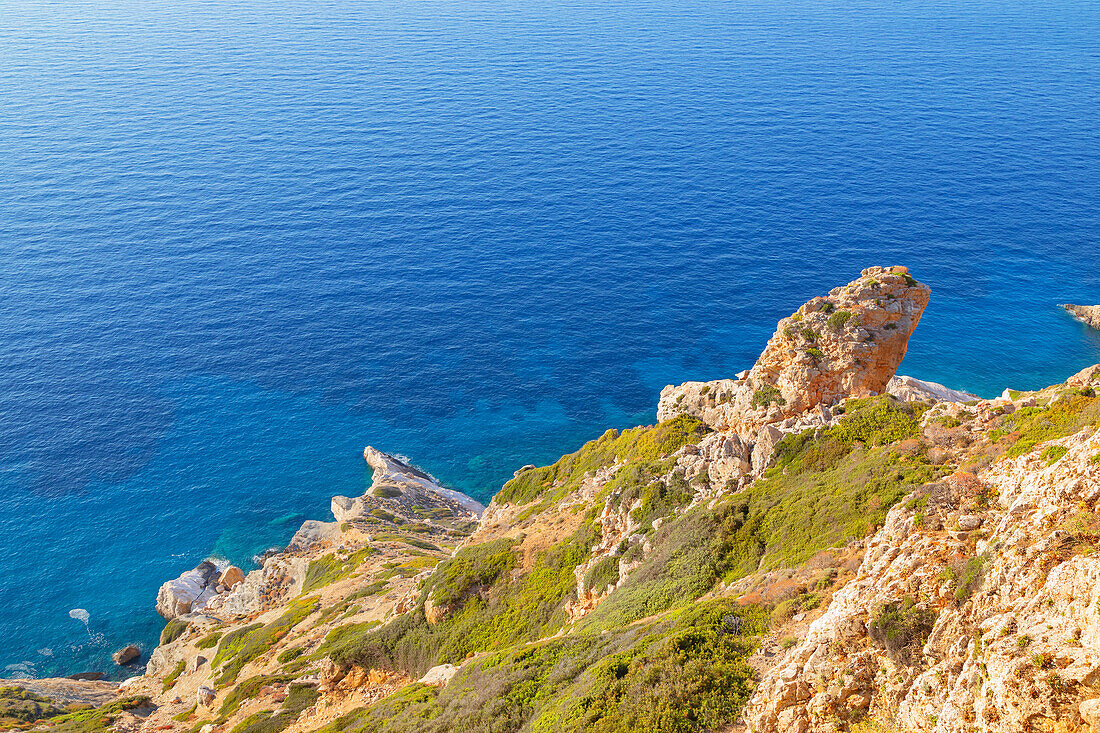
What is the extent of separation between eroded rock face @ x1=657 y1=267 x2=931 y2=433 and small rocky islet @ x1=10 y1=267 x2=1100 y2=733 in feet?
0.56

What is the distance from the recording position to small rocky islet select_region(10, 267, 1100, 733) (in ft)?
59.8

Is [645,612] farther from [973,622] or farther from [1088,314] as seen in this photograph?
[1088,314]

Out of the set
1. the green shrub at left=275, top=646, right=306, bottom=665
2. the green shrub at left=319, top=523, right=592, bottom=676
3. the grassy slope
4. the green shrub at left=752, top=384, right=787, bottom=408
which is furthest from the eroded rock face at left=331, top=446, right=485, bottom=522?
the green shrub at left=752, top=384, right=787, bottom=408

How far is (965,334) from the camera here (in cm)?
10538

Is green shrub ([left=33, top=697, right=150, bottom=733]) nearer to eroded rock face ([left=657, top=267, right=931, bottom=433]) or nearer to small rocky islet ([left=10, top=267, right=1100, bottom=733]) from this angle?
small rocky islet ([left=10, top=267, right=1100, bottom=733])

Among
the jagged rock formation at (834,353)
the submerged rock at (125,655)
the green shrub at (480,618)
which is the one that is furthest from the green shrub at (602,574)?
the submerged rock at (125,655)

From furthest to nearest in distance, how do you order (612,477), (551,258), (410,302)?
1. (551,258)
2. (410,302)
3. (612,477)

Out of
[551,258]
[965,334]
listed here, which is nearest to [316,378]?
[551,258]

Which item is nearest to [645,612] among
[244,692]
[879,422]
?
[879,422]

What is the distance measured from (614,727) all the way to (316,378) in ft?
291

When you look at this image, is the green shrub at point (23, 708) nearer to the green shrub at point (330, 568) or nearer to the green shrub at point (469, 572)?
the green shrub at point (330, 568)

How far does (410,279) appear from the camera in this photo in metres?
123

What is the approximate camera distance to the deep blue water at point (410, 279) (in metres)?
86.1

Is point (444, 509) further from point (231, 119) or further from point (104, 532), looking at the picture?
point (231, 119)
